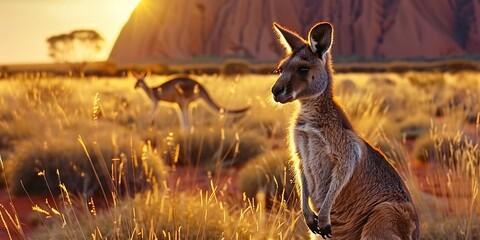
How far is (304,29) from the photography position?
263 ft

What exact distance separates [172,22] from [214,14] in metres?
6.26

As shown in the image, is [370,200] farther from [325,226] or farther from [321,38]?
[321,38]

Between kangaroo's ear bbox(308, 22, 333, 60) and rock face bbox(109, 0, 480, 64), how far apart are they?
6975cm

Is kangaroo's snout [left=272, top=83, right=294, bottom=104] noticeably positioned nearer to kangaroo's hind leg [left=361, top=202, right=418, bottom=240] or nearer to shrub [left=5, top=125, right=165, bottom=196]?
kangaroo's hind leg [left=361, top=202, right=418, bottom=240]

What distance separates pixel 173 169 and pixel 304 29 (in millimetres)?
75854

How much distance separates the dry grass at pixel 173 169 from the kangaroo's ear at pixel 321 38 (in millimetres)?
613

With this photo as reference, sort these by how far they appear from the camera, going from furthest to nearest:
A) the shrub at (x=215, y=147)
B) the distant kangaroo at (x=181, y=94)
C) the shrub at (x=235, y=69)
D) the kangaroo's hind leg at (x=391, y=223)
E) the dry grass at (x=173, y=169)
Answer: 1. the shrub at (x=235, y=69)
2. the distant kangaroo at (x=181, y=94)
3. the shrub at (x=215, y=147)
4. the dry grass at (x=173, y=169)
5. the kangaroo's hind leg at (x=391, y=223)

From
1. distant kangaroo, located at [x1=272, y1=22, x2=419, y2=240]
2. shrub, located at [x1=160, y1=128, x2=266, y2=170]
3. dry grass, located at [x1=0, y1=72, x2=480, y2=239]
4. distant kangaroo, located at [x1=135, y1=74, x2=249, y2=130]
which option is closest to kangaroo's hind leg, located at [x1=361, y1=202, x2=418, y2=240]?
distant kangaroo, located at [x1=272, y1=22, x2=419, y2=240]

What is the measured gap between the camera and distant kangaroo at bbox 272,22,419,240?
349 cm

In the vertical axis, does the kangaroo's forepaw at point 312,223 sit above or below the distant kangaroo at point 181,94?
above

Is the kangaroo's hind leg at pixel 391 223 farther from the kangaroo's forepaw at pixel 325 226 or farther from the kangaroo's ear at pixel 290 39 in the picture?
the kangaroo's ear at pixel 290 39

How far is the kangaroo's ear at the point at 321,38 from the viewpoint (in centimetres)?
348

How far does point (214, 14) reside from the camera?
285ft

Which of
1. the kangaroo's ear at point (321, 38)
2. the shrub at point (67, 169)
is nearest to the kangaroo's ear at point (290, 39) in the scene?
the kangaroo's ear at point (321, 38)
